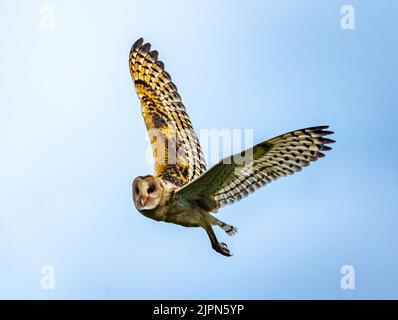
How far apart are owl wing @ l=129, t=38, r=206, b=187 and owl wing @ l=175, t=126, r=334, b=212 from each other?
0.96 metres

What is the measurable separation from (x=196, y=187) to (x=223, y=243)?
1358 mm

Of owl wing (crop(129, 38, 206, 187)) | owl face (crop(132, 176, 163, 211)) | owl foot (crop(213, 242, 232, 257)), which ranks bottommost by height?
owl foot (crop(213, 242, 232, 257))

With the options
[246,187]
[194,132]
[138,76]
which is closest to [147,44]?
[138,76]

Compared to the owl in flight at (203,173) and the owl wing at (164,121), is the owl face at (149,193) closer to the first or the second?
the owl in flight at (203,173)

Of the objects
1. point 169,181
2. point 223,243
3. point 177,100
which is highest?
point 177,100

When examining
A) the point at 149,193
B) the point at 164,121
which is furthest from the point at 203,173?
the point at 164,121

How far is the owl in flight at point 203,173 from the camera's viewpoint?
1068 centimetres

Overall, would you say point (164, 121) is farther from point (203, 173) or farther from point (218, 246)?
point (203, 173)

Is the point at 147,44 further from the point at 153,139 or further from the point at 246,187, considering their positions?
the point at 246,187

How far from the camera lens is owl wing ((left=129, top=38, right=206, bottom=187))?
1225 cm

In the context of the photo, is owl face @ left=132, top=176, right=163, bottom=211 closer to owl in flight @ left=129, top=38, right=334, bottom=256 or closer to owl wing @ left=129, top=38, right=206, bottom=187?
owl in flight @ left=129, top=38, right=334, bottom=256

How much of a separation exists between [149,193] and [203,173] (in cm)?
88

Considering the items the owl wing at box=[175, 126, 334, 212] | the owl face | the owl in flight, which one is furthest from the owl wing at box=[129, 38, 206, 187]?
the owl wing at box=[175, 126, 334, 212]

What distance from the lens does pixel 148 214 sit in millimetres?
11273
